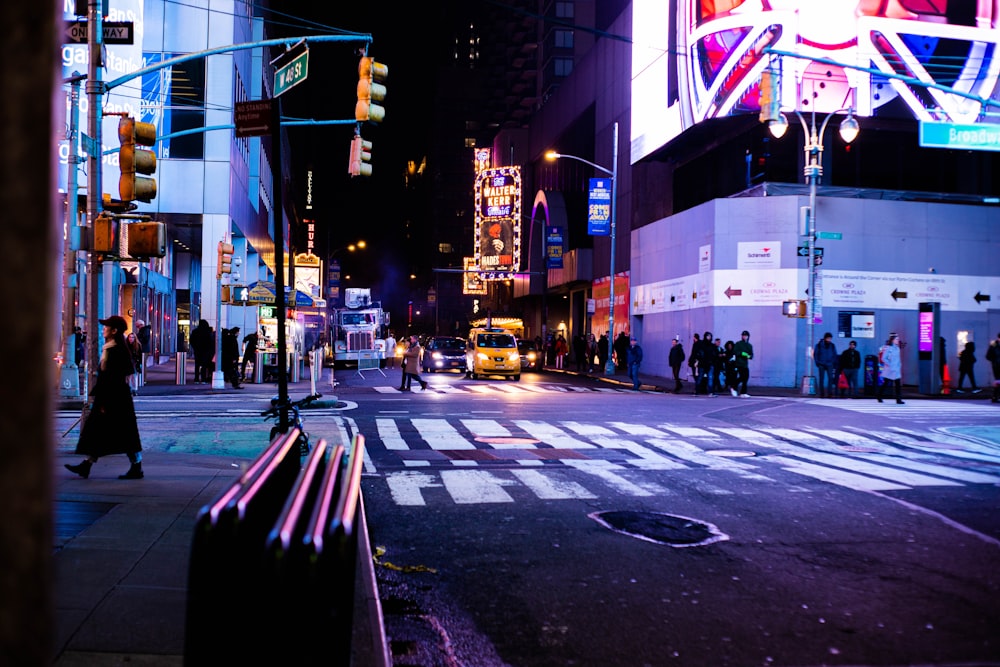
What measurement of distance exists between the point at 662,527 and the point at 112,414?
241 inches

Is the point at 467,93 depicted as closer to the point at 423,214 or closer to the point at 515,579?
the point at 423,214

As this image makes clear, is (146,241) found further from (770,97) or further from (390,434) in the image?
(770,97)

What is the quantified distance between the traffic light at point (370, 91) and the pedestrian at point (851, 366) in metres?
19.3

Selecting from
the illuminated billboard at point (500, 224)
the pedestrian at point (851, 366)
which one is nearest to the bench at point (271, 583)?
the pedestrian at point (851, 366)

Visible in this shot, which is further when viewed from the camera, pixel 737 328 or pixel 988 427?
pixel 737 328

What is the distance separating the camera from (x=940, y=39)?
112 ft

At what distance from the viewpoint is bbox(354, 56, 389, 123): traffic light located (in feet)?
53.3

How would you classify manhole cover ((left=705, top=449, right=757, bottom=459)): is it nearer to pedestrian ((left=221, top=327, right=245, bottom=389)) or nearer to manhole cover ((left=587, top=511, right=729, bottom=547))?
manhole cover ((left=587, top=511, right=729, bottom=547))

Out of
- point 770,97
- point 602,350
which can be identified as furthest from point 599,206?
Answer: point 770,97

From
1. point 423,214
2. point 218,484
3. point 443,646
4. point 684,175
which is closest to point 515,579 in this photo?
point 443,646

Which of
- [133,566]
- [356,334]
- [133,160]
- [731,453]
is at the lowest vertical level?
[731,453]

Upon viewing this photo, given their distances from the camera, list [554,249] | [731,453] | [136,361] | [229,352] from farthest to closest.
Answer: [554,249] → [229,352] → [136,361] → [731,453]

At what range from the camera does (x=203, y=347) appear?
29609 millimetres

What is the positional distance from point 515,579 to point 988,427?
15625 millimetres
